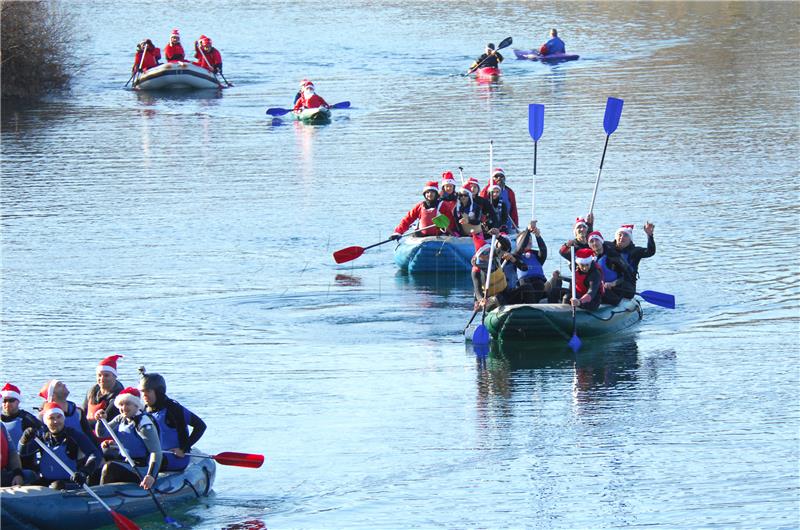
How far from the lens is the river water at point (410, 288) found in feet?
44.3

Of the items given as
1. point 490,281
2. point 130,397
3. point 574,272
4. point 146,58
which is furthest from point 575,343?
point 146,58

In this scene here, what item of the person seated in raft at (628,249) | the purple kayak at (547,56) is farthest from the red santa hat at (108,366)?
the purple kayak at (547,56)

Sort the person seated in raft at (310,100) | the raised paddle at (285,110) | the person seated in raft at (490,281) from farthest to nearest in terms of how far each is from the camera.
Answer: the raised paddle at (285,110)
the person seated in raft at (310,100)
the person seated in raft at (490,281)

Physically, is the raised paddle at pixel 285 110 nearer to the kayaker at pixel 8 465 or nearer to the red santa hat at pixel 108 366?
the red santa hat at pixel 108 366

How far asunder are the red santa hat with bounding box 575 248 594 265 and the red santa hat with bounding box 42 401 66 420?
7355mm

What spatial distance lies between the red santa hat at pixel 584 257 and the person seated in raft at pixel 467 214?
3495 millimetres

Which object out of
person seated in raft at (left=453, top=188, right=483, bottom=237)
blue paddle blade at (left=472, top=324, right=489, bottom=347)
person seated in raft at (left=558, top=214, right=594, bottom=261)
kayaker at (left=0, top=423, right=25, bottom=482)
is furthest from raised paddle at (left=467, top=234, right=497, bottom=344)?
kayaker at (left=0, top=423, right=25, bottom=482)

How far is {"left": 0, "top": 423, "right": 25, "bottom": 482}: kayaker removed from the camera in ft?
38.6

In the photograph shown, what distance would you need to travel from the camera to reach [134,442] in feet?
39.3

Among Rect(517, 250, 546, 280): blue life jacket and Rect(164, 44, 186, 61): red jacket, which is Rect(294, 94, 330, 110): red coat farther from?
Rect(517, 250, 546, 280): blue life jacket

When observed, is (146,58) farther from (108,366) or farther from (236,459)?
(236,459)

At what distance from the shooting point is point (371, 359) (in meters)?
17.5

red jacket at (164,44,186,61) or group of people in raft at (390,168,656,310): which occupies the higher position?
red jacket at (164,44,186,61)

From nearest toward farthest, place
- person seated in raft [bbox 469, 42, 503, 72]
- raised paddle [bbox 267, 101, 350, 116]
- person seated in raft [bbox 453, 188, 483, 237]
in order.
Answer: person seated in raft [bbox 453, 188, 483, 237] < raised paddle [bbox 267, 101, 350, 116] < person seated in raft [bbox 469, 42, 503, 72]
